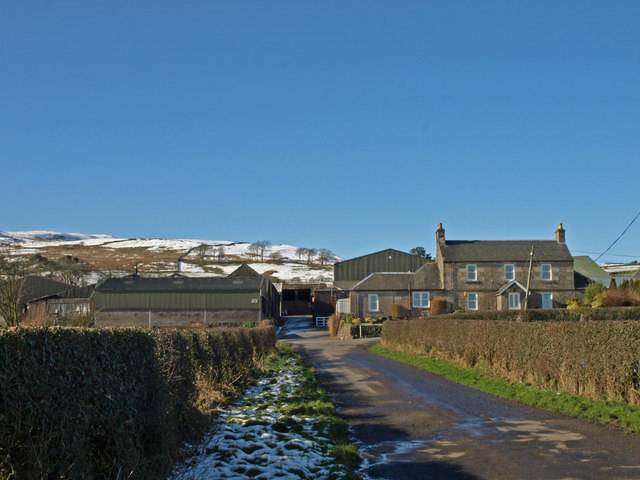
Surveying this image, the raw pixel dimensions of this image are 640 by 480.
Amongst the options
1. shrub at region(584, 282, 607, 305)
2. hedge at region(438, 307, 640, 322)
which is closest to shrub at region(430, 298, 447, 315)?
shrub at region(584, 282, 607, 305)

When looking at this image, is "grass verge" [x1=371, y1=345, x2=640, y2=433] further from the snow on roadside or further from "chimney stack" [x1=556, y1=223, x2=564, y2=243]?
"chimney stack" [x1=556, y1=223, x2=564, y2=243]

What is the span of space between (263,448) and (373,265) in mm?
72784

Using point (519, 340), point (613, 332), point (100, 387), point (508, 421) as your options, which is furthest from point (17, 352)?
point (519, 340)

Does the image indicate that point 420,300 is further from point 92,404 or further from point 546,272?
point 92,404

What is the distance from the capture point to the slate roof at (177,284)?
5819 cm

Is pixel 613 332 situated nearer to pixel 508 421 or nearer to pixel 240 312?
pixel 508 421

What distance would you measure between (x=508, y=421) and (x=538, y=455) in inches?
114

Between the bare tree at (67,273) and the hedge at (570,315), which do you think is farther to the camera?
the bare tree at (67,273)

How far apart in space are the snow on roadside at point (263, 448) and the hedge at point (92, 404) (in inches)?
16.3

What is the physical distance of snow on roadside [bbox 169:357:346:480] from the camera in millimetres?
7617

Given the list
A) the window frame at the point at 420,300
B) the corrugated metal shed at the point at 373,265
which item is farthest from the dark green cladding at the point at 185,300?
the corrugated metal shed at the point at 373,265

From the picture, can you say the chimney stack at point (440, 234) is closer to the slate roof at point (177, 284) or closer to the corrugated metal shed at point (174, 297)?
the corrugated metal shed at point (174, 297)

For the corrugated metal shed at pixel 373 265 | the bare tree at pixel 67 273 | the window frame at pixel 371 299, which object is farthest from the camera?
the bare tree at pixel 67 273

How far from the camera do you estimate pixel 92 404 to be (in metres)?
5.65
